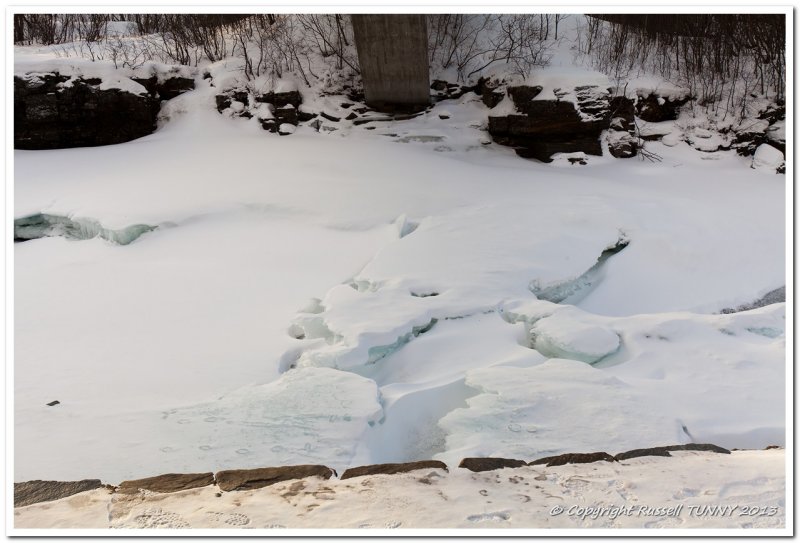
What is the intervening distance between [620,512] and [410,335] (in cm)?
194

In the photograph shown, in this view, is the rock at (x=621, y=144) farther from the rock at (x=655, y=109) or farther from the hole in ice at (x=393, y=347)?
the hole in ice at (x=393, y=347)

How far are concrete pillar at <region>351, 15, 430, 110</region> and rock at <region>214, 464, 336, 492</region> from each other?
6.41 m

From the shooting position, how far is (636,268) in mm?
5141

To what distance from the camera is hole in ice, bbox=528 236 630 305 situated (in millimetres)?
4617

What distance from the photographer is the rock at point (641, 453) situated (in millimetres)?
2560

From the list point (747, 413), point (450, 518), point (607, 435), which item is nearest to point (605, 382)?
point (607, 435)

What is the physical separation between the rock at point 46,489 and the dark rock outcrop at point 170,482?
0.44 feet

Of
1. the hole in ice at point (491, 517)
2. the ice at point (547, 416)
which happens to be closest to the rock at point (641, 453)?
the ice at point (547, 416)

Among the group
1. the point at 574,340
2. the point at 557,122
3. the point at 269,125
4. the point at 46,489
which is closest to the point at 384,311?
the point at 574,340

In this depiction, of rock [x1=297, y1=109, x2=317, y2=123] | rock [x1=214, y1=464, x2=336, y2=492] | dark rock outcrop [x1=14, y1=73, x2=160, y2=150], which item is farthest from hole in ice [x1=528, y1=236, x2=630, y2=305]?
dark rock outcrop [x1=14, y1=73, x2=160, y2=150]

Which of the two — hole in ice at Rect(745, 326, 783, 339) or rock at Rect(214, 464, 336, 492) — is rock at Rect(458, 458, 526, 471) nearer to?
rock at Rect(214, 464, 336, 492)

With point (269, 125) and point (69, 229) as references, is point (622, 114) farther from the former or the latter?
point (69, 229)

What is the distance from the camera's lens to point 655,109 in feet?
27.9

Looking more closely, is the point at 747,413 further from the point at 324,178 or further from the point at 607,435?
the point at 324,178
